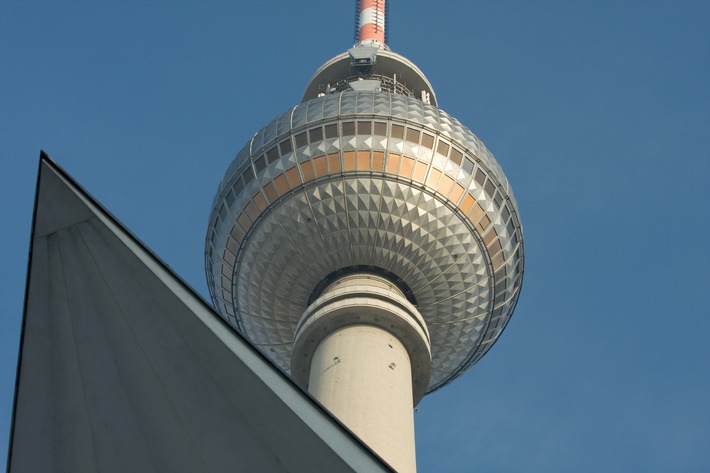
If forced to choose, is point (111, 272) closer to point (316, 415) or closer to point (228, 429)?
point (228, 429)

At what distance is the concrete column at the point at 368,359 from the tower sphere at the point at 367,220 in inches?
59.8

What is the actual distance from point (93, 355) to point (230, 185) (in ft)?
71.1

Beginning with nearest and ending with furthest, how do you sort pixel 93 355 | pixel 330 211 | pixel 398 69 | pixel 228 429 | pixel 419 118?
pixel 228 429 < pixel 93 355 < pixel 330 211 < pixel 419 118 < pixel 398 69

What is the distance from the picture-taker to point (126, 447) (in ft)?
31.9

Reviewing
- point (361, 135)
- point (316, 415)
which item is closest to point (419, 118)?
point (361, 135)

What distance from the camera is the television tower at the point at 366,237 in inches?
1064

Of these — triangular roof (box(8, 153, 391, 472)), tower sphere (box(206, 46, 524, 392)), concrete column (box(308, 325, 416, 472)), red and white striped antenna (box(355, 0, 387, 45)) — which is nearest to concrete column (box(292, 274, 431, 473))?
concrete column (box(308, 325, 416, 472))

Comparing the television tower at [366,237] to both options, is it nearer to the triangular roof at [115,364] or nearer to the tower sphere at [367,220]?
the tower sphere at [367,220]

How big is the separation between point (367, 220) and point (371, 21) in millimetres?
19919

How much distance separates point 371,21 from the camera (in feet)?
148

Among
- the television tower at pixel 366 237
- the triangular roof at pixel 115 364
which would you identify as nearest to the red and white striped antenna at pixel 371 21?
the television tower at pixel 366 237

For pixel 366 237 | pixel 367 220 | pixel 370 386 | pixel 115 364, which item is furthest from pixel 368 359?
pixel 115 364

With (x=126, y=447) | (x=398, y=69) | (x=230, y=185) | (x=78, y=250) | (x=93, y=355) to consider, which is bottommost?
(x=126, y=447)

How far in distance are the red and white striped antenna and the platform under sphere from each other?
1301 centimetres
